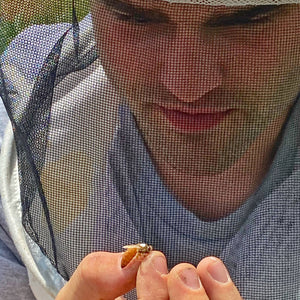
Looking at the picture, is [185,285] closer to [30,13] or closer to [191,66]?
[191,66]

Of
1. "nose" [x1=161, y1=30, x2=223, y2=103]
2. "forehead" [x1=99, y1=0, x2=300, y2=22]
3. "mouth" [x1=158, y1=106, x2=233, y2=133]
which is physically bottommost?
"mouth" [x1=158, y1=106, x2=233, y2=133]

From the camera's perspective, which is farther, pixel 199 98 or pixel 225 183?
pixel 225 183

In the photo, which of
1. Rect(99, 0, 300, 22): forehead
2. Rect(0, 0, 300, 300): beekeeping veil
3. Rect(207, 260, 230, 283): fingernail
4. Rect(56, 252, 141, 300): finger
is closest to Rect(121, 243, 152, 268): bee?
Rect(56, 252, 141, 300): finger

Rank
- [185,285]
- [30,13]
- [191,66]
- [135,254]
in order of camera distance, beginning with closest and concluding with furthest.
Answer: [185,285], [135,254], [191,66], [30,13]

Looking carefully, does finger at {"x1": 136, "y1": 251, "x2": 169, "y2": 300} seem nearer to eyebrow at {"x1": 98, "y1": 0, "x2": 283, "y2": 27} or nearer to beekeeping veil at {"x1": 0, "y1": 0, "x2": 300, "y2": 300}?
beekeeping veil at {"x1": 0, "y1": 0, "x2": 300, "y2": 300}

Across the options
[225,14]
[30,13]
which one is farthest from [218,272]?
[30,13]
